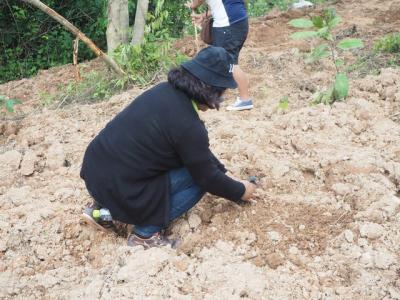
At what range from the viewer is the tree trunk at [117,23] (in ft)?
18.4

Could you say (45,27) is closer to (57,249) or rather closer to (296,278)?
(57,249)

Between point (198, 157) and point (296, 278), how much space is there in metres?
0.78

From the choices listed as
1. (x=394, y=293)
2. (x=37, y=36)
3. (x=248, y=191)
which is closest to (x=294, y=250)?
(x=248, y=191)

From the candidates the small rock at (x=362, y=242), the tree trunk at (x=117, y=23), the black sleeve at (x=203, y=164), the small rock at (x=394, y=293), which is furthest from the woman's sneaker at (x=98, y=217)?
the tree trunk at (x=117, y=23)

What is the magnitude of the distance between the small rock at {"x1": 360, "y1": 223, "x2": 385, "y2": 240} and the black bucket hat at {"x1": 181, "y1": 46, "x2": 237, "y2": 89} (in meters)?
1.08

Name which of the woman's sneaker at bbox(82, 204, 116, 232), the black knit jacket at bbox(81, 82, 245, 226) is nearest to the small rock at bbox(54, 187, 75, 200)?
the woman's sneaker at bbox(82, 204, 116, 232)

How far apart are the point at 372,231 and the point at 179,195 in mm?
1055

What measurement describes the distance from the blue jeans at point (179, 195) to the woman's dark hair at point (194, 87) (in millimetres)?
443

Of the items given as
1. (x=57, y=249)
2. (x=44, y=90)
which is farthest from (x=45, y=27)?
(x=57, y=249)

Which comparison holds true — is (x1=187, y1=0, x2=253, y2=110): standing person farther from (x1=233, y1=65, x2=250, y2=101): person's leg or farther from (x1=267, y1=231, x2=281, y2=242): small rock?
(x1=267, y1=231, x2=281, y2=242): small rock

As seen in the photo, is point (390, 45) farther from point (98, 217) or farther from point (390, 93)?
point (98, 217)

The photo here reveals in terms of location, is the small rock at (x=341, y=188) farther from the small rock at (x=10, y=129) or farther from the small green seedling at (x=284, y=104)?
the small rock at (x=10, y=129)

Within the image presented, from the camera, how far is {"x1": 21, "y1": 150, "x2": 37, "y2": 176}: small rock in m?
3.46

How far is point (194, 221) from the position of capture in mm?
2766
